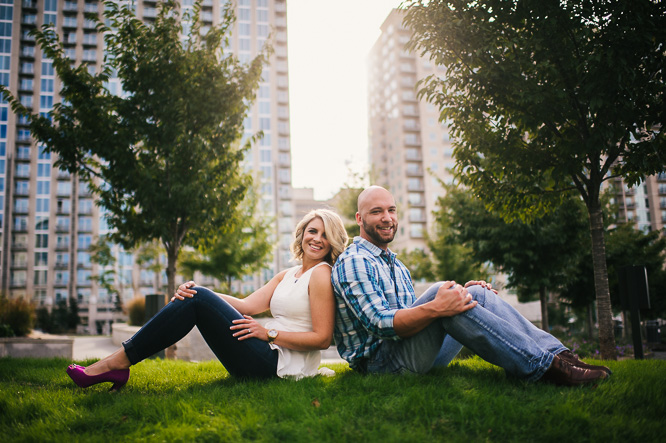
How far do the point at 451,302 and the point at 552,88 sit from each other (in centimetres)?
400

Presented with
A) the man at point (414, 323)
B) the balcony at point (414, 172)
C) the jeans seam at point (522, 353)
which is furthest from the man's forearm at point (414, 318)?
the balcony at point (414, 172)

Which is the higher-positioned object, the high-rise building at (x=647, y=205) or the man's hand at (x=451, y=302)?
the high-rise building at (x=647, y=205)

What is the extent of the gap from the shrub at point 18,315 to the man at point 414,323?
35.2 ft

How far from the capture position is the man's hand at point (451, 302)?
10.2 ft

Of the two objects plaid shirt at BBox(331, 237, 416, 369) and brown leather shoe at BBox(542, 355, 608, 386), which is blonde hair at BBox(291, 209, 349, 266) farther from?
brown leather shoe at BBox(542, 355, 608, 386)

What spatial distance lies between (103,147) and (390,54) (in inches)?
2930

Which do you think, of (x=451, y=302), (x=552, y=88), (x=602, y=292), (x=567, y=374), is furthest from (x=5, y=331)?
(x=602, y=292)

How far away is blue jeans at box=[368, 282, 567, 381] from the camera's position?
10.4 ft

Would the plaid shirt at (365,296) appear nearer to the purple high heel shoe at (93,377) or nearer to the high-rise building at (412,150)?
the purple high heel shoe at (93,377)

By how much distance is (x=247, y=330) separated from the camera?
3.52 m

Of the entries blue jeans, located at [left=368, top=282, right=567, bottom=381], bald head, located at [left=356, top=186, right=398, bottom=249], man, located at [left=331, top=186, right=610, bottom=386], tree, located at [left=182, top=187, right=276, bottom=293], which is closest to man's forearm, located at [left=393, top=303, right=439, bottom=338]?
man, located at [left=331, top=186, right=610, bottom=386]

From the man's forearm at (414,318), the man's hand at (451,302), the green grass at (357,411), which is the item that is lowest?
the green grass at (357,411)

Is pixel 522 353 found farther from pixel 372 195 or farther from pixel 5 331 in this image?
pixel 5 331

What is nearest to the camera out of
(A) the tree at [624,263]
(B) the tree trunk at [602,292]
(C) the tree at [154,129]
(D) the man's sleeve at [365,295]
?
(D) the man's sleeve at [365,295]
